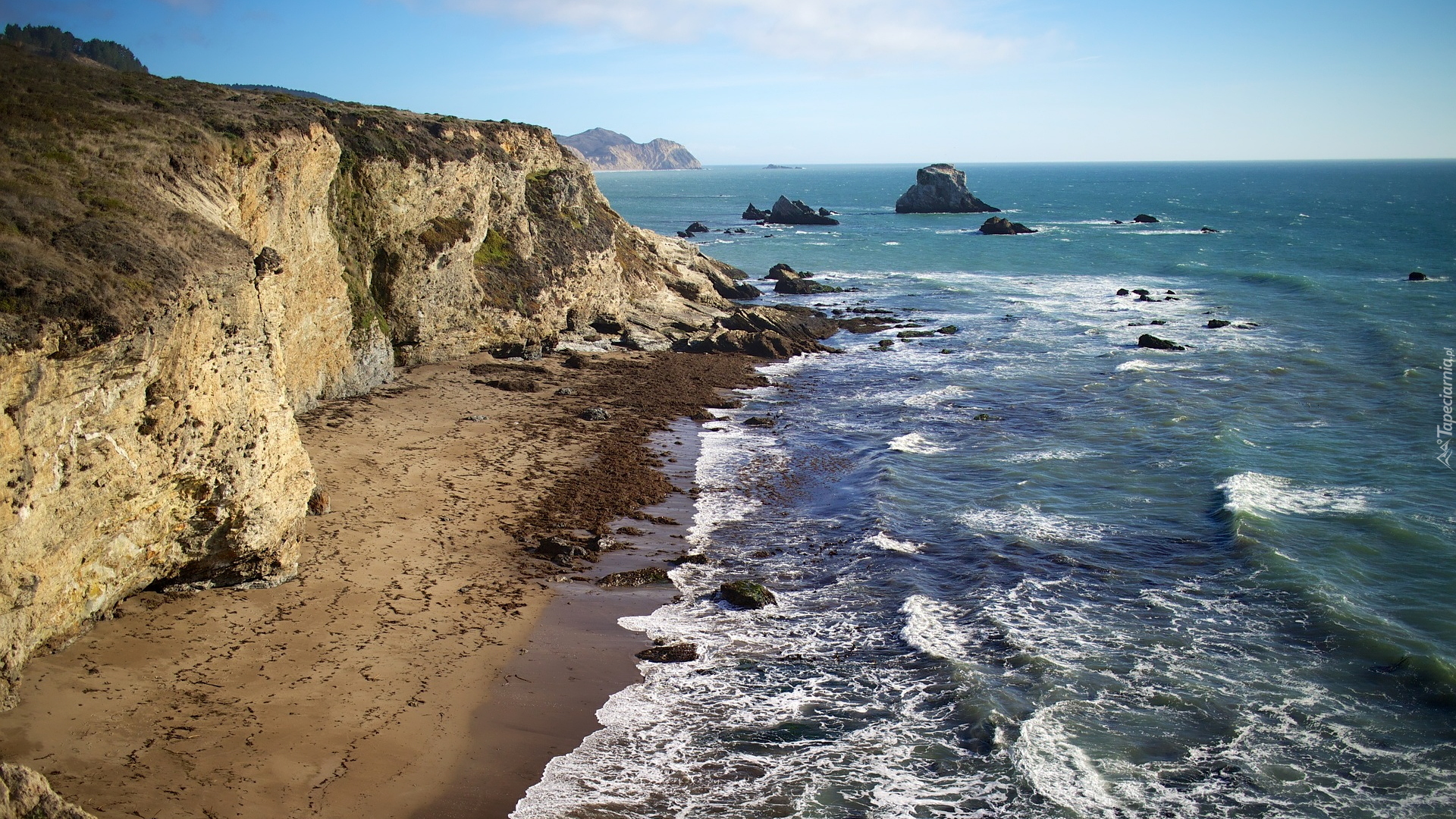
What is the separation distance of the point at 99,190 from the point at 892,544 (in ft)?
53.7

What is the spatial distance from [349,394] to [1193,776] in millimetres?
23761

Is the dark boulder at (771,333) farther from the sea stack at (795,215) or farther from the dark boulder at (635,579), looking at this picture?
the sea stack at (795,215)

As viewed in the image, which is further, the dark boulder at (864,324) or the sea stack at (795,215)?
the sea stack at (795,215)

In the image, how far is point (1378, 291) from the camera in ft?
180

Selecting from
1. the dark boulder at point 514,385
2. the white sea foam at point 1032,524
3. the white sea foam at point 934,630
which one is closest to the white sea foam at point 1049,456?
the white sea foam at point 1032,524

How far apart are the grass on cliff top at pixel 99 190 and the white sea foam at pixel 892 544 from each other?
13745 millimetres

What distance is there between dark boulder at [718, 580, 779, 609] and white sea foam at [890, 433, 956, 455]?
10764 millimetres

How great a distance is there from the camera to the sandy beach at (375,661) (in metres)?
11.4

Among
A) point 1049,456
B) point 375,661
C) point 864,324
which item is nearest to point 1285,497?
point 1049,456

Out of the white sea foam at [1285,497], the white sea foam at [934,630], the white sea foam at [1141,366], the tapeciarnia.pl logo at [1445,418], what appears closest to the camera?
Answer: the white sea foam at [934,630]

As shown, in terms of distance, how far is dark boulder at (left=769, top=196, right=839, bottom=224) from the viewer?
108 meters

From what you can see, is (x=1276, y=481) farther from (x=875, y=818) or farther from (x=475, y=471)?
(x=475, y=471)

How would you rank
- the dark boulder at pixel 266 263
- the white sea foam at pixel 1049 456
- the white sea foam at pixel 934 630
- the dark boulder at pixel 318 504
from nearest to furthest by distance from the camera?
the white sea foam at pixel 934 630, the dark boulder at pixel 266 263, the dark boulder at pixel 318 504, the white sea foam at pixel 1049 456

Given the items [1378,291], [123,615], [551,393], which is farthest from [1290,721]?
[1378,291]
